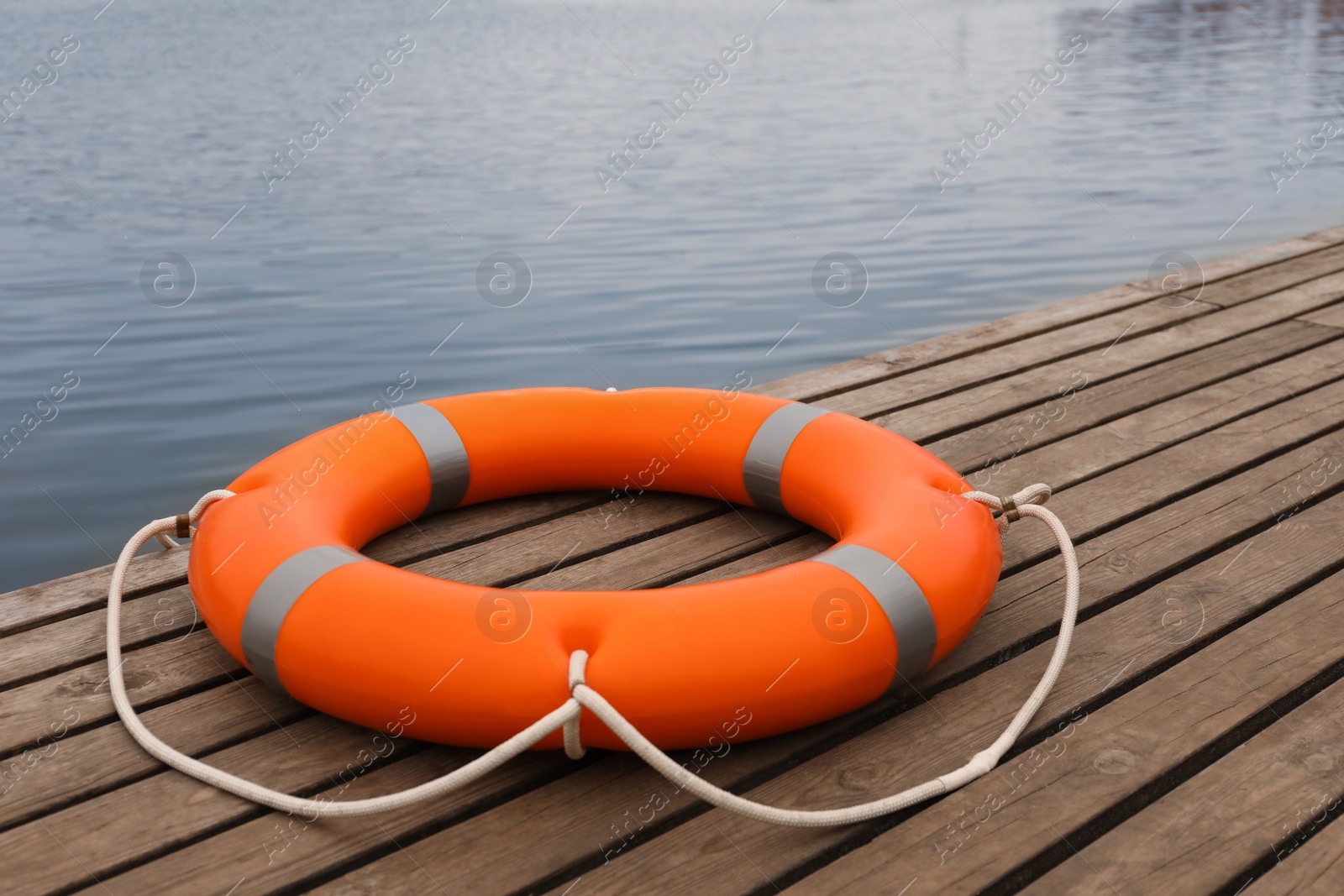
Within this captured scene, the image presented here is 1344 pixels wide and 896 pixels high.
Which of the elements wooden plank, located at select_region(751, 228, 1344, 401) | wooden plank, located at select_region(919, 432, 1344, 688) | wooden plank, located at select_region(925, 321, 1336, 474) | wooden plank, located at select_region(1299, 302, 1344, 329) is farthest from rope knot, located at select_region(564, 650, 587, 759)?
wooden plank, located at select_region(1299, 302, 1344, 329)

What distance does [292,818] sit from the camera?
1299mm

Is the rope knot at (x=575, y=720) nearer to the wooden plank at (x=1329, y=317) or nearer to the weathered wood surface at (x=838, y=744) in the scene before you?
the weathered wood surface at (x=838, y=744)

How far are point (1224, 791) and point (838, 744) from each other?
0.46 metres

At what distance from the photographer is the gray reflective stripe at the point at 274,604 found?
144 centimetres

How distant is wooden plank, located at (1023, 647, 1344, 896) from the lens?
1.22m

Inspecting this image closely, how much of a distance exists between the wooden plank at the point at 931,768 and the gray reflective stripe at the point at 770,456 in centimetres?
53

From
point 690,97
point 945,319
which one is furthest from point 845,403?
point 690,97

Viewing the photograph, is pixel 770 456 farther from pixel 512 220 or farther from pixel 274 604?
pixel 512 220

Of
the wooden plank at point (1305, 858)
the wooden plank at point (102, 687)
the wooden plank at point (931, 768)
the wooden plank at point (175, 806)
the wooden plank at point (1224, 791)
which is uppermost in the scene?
the wooden plank at point (102, 687)

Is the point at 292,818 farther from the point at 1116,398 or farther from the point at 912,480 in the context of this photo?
the point at 1116,398

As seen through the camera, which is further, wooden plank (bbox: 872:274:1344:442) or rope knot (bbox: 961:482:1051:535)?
wooden plank (bbox: 872:274:1344:442)

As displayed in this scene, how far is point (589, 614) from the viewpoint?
139cm

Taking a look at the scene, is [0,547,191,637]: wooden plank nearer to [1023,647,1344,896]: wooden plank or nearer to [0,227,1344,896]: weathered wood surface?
[0,227,1344,896]: weathered wood surface

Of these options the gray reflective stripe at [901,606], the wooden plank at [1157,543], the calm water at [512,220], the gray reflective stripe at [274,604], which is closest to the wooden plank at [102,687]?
the gray reflective stripe at [274,604]
